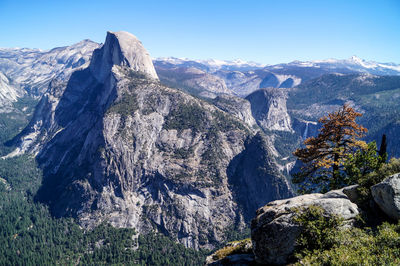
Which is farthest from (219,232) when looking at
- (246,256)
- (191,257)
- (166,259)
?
(246,256)

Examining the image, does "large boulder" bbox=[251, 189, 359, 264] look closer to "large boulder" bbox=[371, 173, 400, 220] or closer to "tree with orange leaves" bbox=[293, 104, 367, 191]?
"large boulder" bbox=[371, 173, 400, 220]

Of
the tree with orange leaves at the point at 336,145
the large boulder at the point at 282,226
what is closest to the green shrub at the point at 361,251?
the large boulder at the point at 282,226

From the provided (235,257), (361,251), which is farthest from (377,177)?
(235,257)

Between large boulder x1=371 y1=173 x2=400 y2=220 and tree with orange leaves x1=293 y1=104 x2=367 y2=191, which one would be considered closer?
large boulder x1=371 y1=173 x2=400 y2=220

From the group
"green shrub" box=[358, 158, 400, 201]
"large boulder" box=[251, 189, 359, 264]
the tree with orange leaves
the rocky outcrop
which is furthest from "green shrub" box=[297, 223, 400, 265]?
the tree with orange leaves

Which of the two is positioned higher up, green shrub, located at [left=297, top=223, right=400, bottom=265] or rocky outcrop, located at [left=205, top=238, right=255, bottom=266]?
green shrub, located at [left=297, top=223, right=400, bottom=265]
